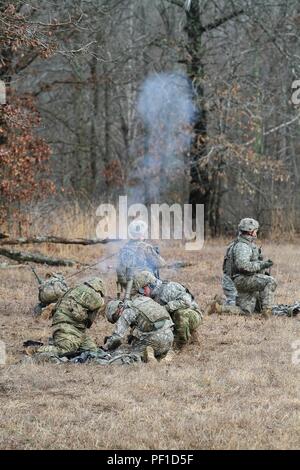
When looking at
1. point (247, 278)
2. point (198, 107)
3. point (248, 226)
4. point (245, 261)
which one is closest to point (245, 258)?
point (245, 261)

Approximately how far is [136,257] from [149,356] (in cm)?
275

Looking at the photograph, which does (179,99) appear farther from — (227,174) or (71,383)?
(71,383)

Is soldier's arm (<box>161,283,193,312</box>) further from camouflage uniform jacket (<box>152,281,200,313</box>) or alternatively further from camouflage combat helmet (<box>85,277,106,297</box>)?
camouflage combat helmet (<box>85,277,106,297</box>)

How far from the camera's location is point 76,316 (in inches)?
361

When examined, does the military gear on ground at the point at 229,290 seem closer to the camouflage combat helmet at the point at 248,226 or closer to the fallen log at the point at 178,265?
the camouflage combat helmet at the point at 248,226

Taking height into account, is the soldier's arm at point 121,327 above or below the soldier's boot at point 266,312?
above

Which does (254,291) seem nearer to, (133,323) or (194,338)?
(194,338)

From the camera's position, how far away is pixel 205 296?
13.1 meters

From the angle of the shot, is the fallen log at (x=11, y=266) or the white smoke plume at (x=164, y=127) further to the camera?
the white smoke plume at (x=164, y=127)

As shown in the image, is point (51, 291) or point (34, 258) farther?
point (34, 258)

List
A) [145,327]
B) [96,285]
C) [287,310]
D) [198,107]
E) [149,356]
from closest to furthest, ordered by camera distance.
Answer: [149,356]
[145,327]
[96,285]
[287,310]
[198,107]

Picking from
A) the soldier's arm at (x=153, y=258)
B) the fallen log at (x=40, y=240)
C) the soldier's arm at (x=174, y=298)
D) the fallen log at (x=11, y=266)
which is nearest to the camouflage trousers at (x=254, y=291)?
the soldier's arm at (x=153, y=258)

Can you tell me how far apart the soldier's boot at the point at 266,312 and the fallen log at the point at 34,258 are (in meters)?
5.56

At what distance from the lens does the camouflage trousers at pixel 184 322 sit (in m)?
9.18
